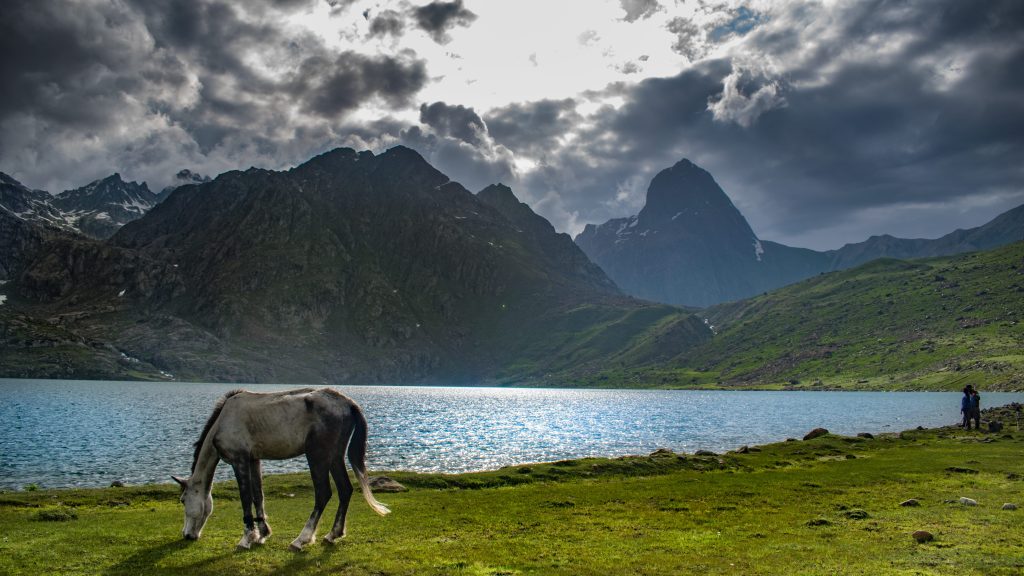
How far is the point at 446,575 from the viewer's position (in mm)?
16312

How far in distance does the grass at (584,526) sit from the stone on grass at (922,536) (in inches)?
11.7

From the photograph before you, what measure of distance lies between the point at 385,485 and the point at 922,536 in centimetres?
2922

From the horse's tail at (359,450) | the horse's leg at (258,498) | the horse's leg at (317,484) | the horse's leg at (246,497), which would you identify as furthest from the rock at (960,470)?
the horse's leg at (246,497)

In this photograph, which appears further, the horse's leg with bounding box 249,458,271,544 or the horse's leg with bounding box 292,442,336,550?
the horse's leg with bounding box 249,458,271,544

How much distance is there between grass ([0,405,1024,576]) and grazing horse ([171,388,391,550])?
42.0 inches

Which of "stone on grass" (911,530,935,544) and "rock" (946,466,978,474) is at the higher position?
"stone on grass" (911,530,935,544)

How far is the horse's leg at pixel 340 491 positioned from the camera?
65.8 feet

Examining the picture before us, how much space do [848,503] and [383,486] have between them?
2680cm

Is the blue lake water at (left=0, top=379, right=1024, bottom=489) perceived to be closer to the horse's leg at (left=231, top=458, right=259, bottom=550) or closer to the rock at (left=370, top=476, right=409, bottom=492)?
the rock at (left=370, top=476, right=409, bottom=492)

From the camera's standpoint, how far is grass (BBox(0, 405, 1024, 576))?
17.5 meters

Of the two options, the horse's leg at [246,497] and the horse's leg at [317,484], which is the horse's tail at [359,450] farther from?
the horse's leg at [246,497]

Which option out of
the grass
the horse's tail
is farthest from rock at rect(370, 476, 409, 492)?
the horse's tail

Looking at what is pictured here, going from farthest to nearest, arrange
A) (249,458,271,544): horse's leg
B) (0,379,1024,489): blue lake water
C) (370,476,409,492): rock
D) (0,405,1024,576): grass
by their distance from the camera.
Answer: (0,379,1024,489): blue lake water < (370,476,409,492): rock < (249,458,271,544): horse's leg < (0,405,1024,576): grass

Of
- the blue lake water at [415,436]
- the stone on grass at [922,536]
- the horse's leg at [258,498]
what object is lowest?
the blue lake water at [415,436]
